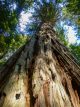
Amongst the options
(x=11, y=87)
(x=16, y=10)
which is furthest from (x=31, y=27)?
(x=11, y=87)

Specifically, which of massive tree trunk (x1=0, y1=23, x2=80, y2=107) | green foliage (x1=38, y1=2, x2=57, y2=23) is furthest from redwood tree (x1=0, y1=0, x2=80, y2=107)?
green foliage (x1=38, y1=2, x2=57, y2=23)

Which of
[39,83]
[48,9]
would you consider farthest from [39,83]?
[48,9]

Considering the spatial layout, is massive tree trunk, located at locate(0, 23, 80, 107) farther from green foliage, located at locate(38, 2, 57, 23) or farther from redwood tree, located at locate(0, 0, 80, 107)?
green foliage, located at locate(38, 2, 57, 23)

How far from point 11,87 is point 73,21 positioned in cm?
1412

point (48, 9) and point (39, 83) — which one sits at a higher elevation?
point (39, 83)

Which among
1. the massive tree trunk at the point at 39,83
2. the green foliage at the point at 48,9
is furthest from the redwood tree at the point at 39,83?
the green foliage at the point at 48,9

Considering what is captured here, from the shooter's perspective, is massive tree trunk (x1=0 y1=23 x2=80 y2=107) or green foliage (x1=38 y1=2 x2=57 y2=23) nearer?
massive tree trunk (x1=0 y1=23 x2=80 y2=107)

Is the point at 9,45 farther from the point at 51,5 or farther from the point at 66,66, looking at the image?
the point at 66,66

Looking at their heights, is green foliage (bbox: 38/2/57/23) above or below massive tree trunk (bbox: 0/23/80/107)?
below

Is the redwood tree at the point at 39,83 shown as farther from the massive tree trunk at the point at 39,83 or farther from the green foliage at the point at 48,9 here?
the green foliage at the point at 48,9

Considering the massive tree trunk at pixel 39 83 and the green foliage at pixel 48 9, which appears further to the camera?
the green foliage at pixel 48 9

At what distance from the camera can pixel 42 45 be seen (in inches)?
132

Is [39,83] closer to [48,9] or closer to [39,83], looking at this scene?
[39,83]

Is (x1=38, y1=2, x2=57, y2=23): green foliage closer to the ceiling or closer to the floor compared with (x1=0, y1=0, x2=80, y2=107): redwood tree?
closer to the floor
